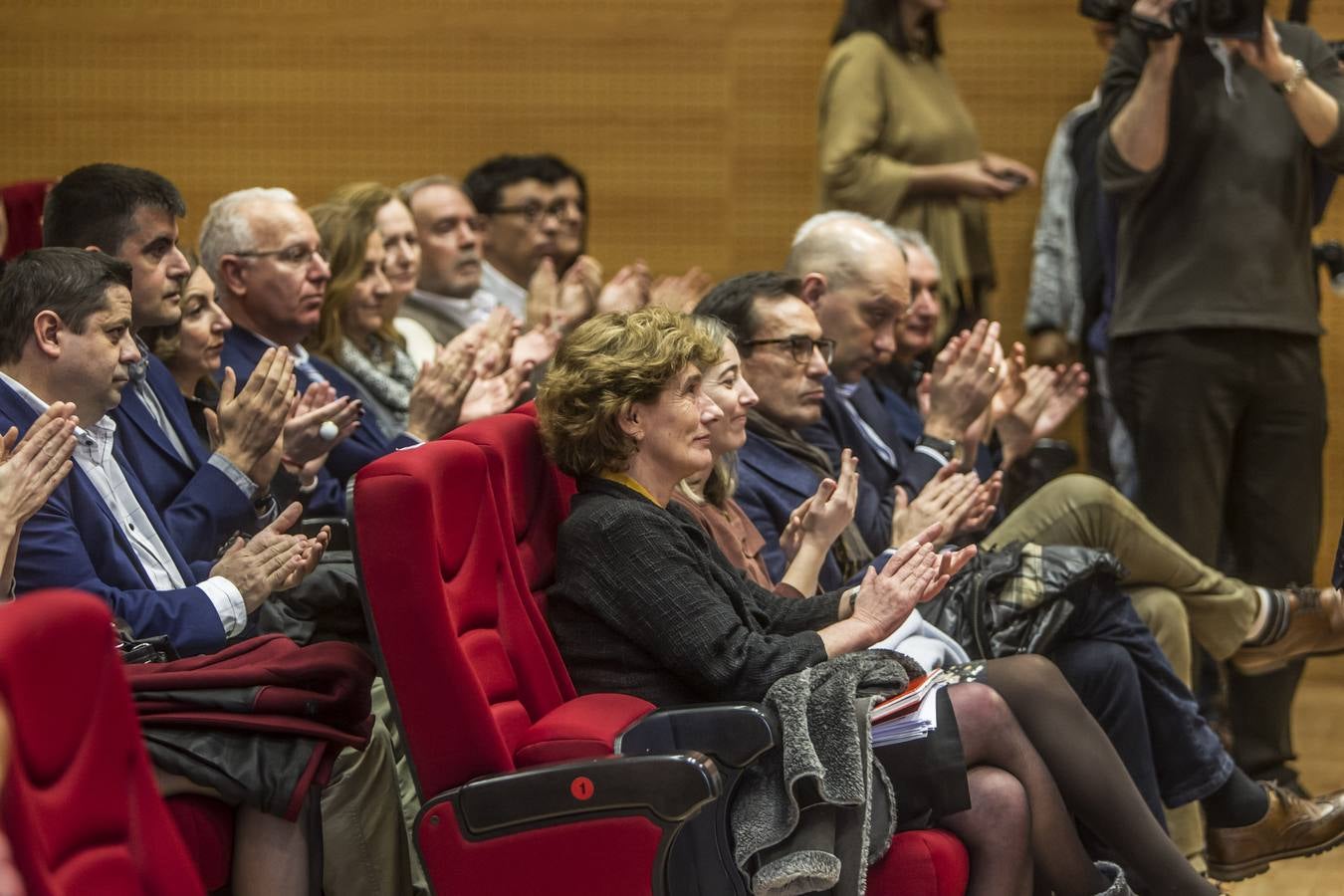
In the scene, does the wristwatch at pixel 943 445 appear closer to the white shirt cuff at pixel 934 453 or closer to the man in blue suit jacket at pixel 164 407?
the white shirt cuff at pixel 934 453

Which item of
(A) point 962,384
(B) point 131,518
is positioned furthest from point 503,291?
A: (B) point 131,518

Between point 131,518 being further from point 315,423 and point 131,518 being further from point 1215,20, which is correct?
point 1215,20

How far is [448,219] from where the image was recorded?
464cm

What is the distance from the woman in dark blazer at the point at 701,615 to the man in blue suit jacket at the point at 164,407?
1.92 feet

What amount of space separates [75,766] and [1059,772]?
1.57 m

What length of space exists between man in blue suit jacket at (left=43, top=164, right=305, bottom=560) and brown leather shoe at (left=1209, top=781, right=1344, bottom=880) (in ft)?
5.77

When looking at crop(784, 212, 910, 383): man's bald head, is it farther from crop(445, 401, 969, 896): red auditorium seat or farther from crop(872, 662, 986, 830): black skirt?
crop(872, 662, 986, 830): black skirt

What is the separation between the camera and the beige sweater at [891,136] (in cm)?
478

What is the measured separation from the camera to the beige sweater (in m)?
4.78

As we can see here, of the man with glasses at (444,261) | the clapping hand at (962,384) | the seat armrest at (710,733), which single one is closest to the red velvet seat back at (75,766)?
the seat armrest at (710,733)

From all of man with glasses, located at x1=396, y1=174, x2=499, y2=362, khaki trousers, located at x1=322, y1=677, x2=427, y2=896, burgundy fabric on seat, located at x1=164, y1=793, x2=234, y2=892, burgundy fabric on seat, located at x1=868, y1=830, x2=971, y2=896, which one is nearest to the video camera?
man with glasses, located at x1=396, y1=174, x2=499, y2=362

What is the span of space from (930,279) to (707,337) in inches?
76.2

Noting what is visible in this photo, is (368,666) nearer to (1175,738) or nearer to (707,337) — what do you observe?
(707,337)

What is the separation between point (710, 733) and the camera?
7.07 feet
